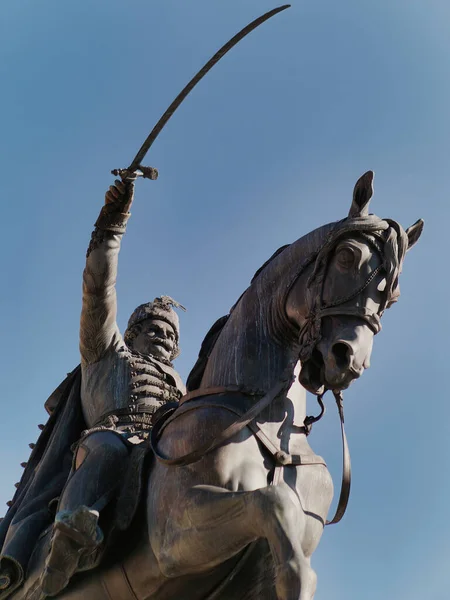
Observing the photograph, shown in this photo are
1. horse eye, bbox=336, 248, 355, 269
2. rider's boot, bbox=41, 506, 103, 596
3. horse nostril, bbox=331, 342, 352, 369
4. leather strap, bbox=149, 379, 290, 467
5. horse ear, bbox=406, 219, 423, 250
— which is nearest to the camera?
horse nostril, bbox=331, 342, 352, 369

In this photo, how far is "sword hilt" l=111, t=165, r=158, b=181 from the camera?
7934mm

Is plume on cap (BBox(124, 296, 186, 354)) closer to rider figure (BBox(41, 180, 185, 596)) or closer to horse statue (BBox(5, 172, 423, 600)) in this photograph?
rider figure (BBox(41, 180, 185, 596))

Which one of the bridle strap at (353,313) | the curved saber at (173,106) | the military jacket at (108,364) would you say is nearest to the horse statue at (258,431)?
the bridle strap at (353,313)

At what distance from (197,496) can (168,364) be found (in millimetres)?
3527

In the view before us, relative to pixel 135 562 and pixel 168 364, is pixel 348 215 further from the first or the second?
pixel 168 364

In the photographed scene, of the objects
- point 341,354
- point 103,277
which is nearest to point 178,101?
point 103,277

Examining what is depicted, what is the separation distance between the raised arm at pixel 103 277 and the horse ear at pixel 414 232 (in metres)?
2.17

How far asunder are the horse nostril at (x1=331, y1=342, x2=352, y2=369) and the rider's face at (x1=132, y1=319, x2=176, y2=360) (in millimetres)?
3780

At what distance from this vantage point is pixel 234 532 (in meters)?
6.06

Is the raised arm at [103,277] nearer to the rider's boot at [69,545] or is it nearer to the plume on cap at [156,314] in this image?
the plume on cap at [156,314]

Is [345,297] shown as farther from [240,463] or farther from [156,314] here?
[156,314]

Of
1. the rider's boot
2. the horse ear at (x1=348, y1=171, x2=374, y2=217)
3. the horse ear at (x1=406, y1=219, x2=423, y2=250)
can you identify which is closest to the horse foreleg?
the rider's boot

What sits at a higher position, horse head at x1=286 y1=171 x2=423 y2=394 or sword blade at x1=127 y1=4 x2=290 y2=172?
sword blade at x1=127 y1=4 x2=290 y2=172

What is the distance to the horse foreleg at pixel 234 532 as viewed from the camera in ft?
18.5
